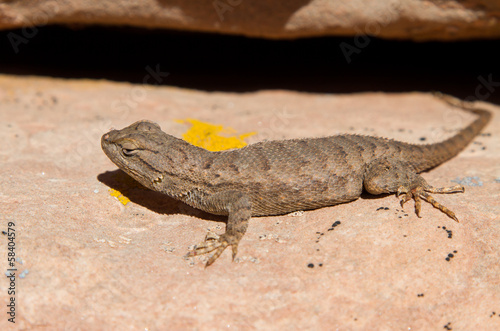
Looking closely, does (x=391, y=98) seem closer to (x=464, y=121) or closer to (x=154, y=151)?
(x=464, y=121)

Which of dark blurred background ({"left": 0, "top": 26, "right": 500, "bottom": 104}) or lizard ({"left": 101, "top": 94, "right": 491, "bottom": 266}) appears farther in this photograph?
dark blurred background ({"left": 0, "top": 26, "right": 500, "bottom": 104})

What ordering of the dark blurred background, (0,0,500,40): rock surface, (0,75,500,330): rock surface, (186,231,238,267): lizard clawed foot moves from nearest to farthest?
(0,75,500,330): rock surface
(186,231,238,267): lizard clawed foot
(0,0,500,40): rock surface
the dark blurred background

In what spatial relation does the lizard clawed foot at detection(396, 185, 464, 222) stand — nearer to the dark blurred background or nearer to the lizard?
the lizard

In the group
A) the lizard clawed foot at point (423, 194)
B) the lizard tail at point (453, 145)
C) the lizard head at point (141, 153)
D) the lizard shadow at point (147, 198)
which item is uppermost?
the lizard tail at point (453, 145)

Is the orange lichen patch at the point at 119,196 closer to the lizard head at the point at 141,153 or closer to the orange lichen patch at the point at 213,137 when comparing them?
the lizard head at the point at 141,153

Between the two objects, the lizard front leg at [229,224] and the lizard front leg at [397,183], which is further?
the lizard front leg at [397,183]

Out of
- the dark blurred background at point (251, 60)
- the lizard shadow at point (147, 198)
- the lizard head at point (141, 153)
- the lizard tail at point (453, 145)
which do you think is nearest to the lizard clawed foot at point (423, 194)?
the lizard tail at point (453, 145)

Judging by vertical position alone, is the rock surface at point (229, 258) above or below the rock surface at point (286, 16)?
below

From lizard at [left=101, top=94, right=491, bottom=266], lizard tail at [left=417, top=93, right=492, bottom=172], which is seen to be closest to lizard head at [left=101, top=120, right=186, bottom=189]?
lizard at [left=101, top=94, right=491, bottom=266]
